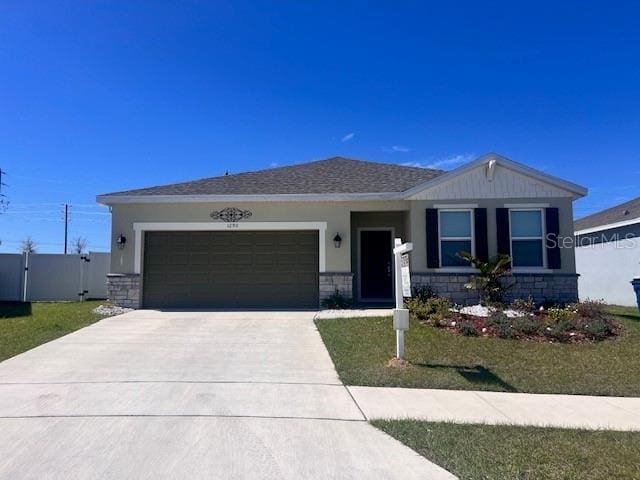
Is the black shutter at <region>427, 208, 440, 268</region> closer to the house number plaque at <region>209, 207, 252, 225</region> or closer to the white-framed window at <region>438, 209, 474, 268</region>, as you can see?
the white-framed window at <region>438, 209, 474, 268</region>

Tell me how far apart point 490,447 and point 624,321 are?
8.93 metres

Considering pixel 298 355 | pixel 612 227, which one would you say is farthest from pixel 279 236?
pixel 612 227

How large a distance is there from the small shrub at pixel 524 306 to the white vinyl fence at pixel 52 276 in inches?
535

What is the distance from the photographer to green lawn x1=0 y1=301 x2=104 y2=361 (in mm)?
9742

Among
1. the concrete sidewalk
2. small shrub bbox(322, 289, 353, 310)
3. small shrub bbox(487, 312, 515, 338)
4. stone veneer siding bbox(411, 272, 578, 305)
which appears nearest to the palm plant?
stone veneer siding bbox(411, 272, 578, 305)

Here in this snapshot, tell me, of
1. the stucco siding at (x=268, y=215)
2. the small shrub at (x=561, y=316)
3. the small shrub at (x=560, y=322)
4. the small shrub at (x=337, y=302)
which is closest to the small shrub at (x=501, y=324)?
the small shrub at (x=560, y=322)

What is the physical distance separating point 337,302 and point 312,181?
4024 millimetres

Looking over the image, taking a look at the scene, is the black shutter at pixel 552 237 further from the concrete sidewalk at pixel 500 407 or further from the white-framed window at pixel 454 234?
the concrete sidewalk at pixel 500 407

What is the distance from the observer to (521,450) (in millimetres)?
4801

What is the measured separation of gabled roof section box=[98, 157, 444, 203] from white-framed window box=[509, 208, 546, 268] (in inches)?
114

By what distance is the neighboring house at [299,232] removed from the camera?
1369cm

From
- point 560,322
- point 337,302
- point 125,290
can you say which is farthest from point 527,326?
point 125,290

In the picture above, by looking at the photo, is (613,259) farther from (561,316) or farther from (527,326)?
(527,326)

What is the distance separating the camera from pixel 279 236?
48.5 feet
